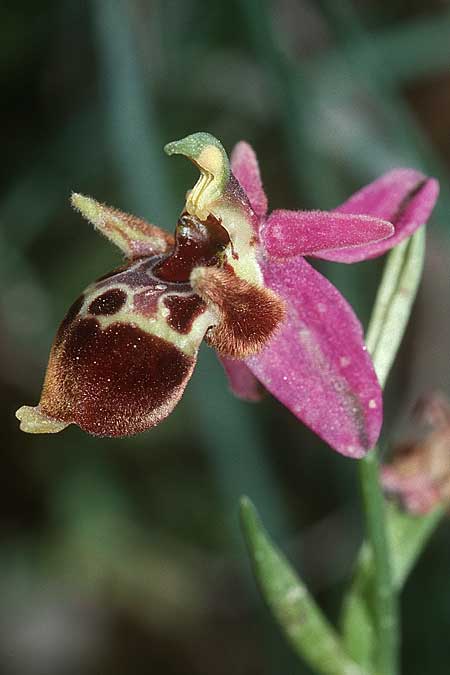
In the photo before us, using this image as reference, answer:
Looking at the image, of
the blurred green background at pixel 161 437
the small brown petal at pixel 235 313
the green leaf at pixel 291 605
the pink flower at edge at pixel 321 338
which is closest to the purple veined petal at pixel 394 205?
the pink flower at edge at pixel 321 338

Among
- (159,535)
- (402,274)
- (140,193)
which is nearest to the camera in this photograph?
(402,274)

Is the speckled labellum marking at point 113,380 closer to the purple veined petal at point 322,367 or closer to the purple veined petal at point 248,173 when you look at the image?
the purple veined petal at point 322,367

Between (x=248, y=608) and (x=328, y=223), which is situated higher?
(x=328, y=223)

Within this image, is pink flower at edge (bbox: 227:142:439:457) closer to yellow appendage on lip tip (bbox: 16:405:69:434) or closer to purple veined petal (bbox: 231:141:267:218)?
purple veined petal (bbox: 231:141:267:218)

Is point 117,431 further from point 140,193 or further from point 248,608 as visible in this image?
point 248,608

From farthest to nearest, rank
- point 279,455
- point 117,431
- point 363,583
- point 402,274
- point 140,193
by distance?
point 279,455
point 140,193
point 363,583
point 402,274
point 117,431

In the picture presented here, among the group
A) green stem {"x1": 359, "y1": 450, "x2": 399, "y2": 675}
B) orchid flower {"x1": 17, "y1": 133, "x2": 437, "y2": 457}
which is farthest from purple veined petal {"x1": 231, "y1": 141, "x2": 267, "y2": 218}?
green stem {"x1": 359, "y1": 450, "x2": 399, "y2": 675}

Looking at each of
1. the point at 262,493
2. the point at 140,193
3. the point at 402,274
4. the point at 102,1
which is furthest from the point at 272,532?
the point at 102,1

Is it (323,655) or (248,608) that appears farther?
(248,608)
